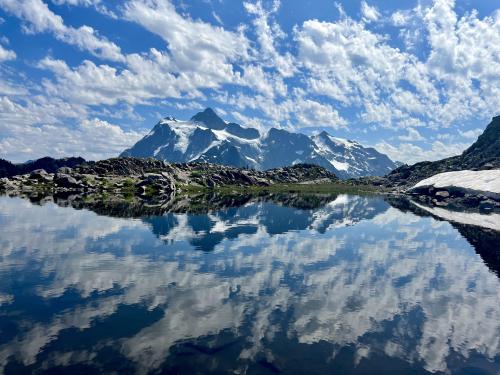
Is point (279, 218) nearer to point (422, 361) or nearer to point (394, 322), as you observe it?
point (394, 322)

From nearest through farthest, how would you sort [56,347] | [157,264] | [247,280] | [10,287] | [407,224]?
[56,347] < [10,287] < [247,280] < [157,264] < [407,224]

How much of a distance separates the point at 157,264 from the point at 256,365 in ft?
106

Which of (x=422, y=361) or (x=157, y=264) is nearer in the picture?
(x=422, y=361)

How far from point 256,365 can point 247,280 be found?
22.1 m

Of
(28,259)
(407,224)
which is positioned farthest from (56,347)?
→ (407,224)

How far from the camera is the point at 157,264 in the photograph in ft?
184

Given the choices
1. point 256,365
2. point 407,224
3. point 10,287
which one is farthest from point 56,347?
point 407,224

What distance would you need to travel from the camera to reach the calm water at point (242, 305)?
28.1 m

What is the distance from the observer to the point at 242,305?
129 ft

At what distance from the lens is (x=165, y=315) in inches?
1407

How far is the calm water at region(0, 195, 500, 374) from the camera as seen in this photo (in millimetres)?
28125

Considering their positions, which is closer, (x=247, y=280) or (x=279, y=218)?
(x=247, y=280)

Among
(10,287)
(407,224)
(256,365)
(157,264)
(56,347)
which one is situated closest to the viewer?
(256,365)

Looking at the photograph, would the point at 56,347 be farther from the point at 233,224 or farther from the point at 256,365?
the point at 233,224
